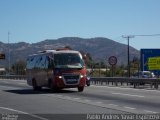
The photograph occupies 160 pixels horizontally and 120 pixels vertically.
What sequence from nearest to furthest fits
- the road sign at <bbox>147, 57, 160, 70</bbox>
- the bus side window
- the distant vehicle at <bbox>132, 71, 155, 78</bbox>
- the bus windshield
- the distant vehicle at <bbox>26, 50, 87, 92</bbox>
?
the distant vehicle at <bbox>26, 50, 87, 92</bbox>, the bus windshield, the bus side window, the road sign at <bbox>147, 57, 160, 70</bbox>, the distant vehicle at <bbox>132, 71, 155, 78</bbox>

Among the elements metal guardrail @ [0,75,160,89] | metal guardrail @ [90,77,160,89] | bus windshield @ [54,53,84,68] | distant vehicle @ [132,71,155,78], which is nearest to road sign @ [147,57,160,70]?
distant vehicle @ [132,71,155,78]

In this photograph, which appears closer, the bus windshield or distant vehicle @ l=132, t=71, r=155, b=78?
the bus windshield

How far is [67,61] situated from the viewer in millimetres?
30922

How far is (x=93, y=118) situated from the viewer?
16.3 meters

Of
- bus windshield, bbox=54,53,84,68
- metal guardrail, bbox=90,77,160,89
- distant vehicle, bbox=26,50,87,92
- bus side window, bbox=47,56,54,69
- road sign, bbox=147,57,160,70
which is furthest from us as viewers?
road sign, bbox=147,57,160,70

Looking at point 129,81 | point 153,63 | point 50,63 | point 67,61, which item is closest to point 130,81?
point 129,81

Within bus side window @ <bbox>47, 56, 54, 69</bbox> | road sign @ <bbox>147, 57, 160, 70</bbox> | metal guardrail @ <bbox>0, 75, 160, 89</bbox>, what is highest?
road sign @ <bbox>147, 57, 160, 70</bbox>

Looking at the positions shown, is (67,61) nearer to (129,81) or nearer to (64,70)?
(64,70)

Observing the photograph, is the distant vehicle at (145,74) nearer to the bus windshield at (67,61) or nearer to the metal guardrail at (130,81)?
the metal guardrail at (130,81)

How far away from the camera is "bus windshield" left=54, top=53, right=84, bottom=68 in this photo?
3084cm

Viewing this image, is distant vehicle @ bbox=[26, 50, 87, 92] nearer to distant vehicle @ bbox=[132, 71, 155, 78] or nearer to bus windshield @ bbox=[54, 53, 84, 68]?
bus windshield @ bbox=[54, 53, 84, 68]

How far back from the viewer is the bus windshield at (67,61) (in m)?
30.8

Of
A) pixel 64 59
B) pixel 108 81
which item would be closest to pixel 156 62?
pixel 108 81

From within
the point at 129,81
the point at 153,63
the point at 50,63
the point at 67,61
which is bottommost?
the point at 129,81
